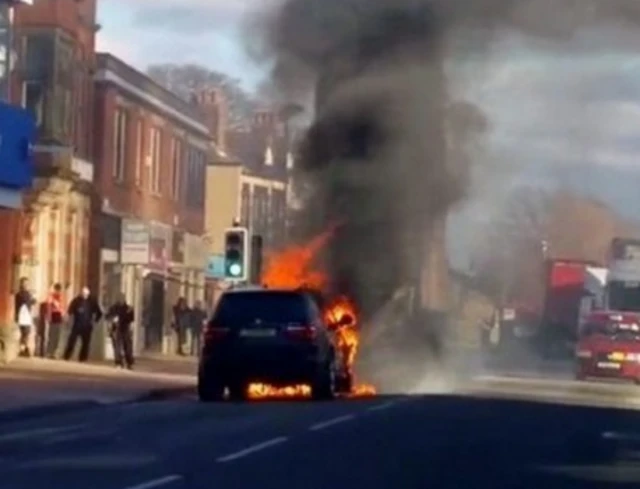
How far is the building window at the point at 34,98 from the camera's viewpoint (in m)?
55.8

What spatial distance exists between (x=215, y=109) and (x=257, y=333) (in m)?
56.7

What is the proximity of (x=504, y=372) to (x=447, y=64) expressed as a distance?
1055 inches

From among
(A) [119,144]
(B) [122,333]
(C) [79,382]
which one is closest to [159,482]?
(C) [79,382]

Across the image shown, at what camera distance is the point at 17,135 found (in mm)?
48562

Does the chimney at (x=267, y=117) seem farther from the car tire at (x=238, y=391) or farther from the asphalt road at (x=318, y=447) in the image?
the asphalt road at (x=318, y=447)

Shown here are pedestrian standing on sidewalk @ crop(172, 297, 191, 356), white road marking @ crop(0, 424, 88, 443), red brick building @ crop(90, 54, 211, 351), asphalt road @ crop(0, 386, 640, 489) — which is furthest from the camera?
pedestrian standing on sidewalk @ crop(172, 297, 191, 356)

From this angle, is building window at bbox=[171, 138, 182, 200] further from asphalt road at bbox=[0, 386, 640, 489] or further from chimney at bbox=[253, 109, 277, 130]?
asphalt road at bbox=[0, 386, 640, 489]

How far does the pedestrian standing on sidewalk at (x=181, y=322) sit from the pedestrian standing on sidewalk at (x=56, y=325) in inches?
346

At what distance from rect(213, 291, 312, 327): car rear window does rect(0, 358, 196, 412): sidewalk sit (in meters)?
2.28

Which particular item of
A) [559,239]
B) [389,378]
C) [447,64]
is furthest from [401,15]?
[559,239]

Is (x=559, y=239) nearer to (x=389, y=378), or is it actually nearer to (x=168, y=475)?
(x=389, y=378)

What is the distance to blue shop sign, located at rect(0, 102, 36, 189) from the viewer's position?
47906 millimetres

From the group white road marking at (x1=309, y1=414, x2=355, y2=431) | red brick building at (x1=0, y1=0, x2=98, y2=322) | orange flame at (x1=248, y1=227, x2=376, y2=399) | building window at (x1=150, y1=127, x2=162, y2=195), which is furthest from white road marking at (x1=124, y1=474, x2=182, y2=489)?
building window at (x1=150, y1=127, x2=162, y2=195)

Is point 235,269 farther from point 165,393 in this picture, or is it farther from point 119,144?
point 119,144
